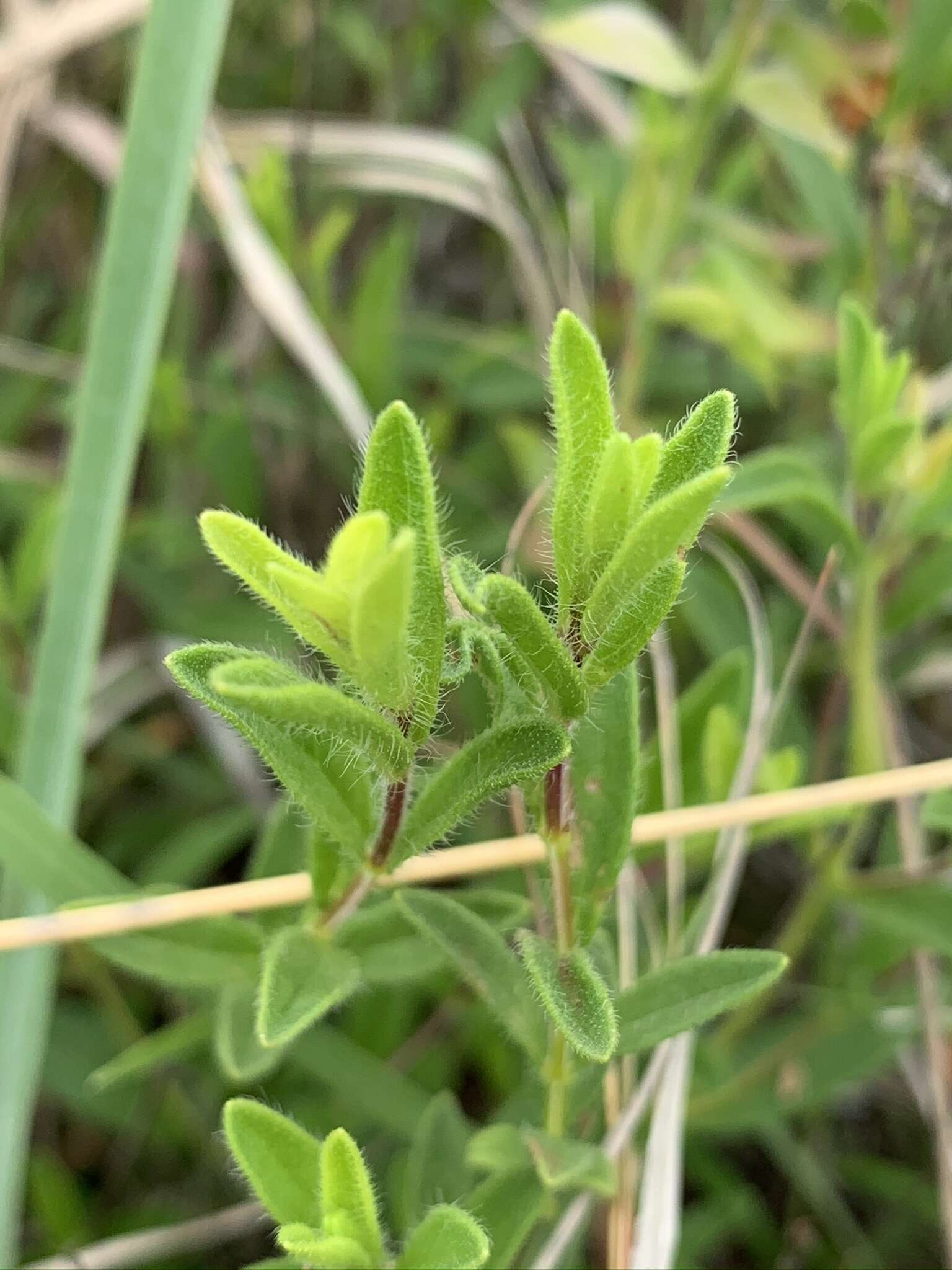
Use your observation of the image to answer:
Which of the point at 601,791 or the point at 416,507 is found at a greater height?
the point at 416,507

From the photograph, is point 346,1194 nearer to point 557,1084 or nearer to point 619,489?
point 557,1084

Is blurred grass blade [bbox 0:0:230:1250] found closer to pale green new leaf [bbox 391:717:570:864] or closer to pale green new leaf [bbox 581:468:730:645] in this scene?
pale green new leaf [bbox 391:717:570:864]

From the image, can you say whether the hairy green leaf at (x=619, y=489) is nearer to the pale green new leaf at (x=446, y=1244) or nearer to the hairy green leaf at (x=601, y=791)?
the hairy green leaf at (x=601, y=791)

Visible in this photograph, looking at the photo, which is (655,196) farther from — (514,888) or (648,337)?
(514,888)

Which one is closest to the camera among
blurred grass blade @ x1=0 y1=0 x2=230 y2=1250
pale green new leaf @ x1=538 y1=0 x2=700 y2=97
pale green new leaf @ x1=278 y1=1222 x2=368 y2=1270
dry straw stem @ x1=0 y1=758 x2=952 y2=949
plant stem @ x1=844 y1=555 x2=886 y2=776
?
pale green new leaf @ x1=278 y1=1222 x2=368 y2=1270

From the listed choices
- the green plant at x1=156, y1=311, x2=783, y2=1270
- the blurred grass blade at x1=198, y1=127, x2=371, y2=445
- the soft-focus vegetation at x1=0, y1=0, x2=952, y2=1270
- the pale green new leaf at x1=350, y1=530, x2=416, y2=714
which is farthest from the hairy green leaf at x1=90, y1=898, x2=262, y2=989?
the blurred grass blade at x1=198, y1=127, x2=371, y2=445

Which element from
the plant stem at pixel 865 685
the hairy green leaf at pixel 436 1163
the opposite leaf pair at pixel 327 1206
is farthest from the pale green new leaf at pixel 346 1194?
the plant stem at pixel 865 685

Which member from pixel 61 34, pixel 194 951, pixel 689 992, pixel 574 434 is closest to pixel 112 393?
pixel 194 951
